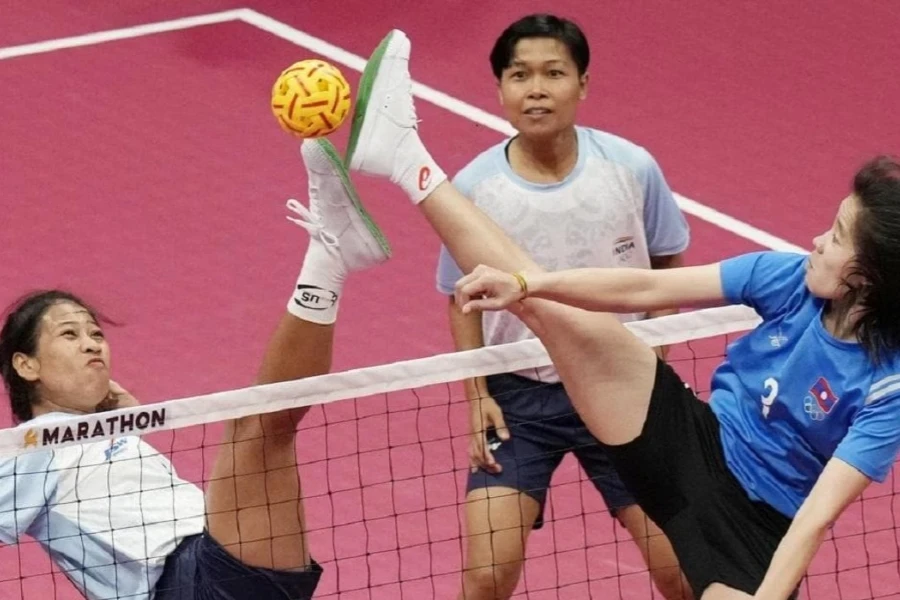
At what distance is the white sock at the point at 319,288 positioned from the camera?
6.16 meters

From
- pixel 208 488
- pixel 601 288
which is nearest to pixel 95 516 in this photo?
pixel 208 488

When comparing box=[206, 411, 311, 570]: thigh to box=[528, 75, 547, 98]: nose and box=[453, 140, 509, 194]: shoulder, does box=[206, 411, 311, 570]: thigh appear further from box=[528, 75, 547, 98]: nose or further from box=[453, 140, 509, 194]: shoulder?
box=[528, 75, 547, 98]: nose

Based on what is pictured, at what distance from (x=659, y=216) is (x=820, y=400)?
1241mm

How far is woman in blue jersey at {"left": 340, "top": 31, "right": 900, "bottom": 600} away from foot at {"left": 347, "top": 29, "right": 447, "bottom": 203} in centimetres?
15

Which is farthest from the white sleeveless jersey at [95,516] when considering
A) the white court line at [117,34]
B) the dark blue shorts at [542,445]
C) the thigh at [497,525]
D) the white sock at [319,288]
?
the white court line at [117,34]

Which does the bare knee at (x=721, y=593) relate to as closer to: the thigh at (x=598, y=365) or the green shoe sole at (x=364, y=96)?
the thigh at (x=598, y=365)

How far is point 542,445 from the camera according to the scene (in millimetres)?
6566

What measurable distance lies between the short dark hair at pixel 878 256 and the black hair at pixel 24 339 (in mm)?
2448

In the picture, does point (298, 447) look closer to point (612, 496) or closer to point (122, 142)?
point (612, 496)

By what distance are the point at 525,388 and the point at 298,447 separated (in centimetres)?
174

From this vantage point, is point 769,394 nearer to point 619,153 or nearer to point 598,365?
point 598,365

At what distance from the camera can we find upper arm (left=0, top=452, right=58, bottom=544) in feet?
19.9

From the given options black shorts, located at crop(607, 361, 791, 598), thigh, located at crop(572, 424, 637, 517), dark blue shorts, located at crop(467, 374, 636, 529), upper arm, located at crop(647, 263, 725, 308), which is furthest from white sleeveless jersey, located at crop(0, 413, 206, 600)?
upper arm, located at crop(647, 263, 725, 308)

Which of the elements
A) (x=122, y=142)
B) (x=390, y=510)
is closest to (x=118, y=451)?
(x=390, y=510)
